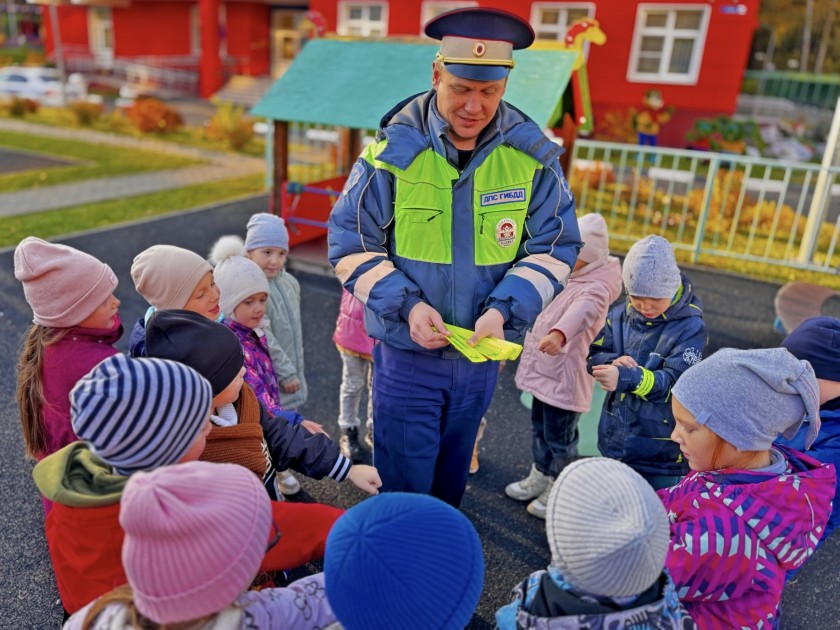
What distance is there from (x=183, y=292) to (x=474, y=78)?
138 cm

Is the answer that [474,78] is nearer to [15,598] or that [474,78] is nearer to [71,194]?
[15,598]

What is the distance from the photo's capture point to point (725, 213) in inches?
362

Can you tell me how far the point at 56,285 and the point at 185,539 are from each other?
132cm

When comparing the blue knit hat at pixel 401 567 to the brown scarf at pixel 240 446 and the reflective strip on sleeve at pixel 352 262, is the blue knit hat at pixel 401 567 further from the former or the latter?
the reflective strip on sleeve at pixel 352 262

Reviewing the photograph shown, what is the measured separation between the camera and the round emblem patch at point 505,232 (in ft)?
7.21

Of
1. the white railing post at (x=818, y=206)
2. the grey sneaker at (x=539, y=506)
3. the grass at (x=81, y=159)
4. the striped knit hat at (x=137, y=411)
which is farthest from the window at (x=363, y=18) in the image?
the striped knit hat at (x=137, y=411)

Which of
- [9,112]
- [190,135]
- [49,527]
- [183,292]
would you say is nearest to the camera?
[49,527]

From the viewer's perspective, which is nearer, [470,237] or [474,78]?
[474,78]

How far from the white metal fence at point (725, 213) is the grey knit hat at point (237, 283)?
5.49 metres

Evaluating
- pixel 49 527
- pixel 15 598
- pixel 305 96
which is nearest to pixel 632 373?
pixel 49 527

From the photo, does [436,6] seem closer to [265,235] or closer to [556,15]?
[556,15]

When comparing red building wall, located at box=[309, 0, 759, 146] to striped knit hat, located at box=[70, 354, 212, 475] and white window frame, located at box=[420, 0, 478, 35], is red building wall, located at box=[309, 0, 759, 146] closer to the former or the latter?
white window frame, located at box=[420, 0, 478, 35]

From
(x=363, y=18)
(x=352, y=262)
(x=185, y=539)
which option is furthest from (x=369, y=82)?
(x=363, y=18)

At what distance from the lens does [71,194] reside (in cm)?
951
